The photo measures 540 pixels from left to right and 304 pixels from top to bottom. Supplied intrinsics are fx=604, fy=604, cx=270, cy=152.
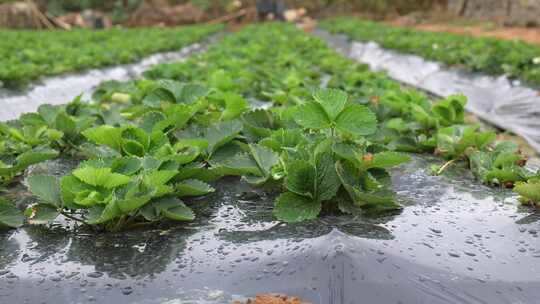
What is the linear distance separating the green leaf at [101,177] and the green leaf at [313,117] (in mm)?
581

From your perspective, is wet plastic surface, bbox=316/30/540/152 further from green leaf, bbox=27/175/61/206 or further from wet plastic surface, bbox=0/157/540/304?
green leaf, bbox=27/175/61/206

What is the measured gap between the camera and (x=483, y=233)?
1.78 meters

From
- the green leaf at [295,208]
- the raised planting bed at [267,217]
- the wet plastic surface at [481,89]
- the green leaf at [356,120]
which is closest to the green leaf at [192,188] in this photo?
the raised planting bed at [267,217]

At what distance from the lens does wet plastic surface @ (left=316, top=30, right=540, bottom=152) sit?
4.32m

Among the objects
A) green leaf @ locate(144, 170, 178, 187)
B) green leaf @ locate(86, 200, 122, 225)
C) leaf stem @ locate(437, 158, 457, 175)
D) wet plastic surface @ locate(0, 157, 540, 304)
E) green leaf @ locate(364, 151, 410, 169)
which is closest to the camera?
wet plastic surface @ locate(0, 157, 540, 304)

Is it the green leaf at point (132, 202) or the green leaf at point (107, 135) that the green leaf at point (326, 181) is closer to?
the green leaf at point (132, 202)

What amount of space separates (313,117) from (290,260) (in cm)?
55

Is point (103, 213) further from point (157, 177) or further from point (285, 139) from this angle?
point (285, 139)

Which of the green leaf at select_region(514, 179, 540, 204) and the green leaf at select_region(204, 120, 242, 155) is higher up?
the green leaf at select_region(204, 120, 242, 155)

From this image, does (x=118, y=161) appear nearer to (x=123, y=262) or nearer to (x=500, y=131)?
(x=123, y=262)

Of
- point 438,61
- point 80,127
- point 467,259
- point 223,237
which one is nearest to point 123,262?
point 223,237

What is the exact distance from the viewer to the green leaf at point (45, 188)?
178 cm

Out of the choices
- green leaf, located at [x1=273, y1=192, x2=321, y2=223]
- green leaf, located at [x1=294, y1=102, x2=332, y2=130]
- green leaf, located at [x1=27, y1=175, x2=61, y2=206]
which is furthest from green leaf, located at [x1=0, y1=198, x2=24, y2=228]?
green leaf, located at [x1=294, y1=102, x2=332, y2=130]

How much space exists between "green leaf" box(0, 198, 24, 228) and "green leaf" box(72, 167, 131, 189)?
12.1 inches
